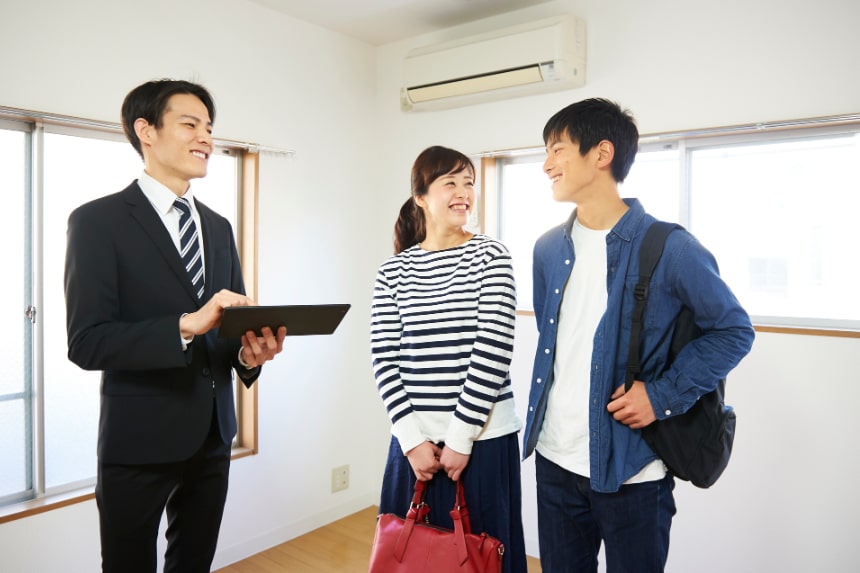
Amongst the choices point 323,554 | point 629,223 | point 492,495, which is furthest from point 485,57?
point 323,554

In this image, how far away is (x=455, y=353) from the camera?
5.76 ft

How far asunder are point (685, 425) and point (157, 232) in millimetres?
1299

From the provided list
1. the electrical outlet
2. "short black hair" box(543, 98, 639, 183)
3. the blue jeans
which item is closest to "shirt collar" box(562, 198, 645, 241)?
"short black hair" box(543, 98, 639, 183)

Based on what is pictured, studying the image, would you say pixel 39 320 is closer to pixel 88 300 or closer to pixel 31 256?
pixel 31 256

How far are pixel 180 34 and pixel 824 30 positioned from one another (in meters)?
2.50

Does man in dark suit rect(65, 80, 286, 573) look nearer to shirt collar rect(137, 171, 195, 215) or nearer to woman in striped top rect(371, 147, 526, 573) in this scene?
shirt collar rect(137, 171, 195, 215)

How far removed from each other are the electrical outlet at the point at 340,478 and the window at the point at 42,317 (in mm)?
1253

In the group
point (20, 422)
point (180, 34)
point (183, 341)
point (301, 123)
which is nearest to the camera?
point (183, 341)

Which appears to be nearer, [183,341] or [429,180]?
[183,341]

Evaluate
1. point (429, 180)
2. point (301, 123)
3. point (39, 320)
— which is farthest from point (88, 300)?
point (301, 123)

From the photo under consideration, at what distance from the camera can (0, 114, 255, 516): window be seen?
2.41 metres

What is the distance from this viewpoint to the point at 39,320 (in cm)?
244

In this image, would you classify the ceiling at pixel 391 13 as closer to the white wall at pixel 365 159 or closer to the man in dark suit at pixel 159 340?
the white wall at pixel 365 159

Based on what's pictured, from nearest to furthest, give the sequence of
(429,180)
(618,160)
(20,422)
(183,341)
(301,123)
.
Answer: (183,341) < (618,160) < (429,180) < (20,422) < (301,123)
